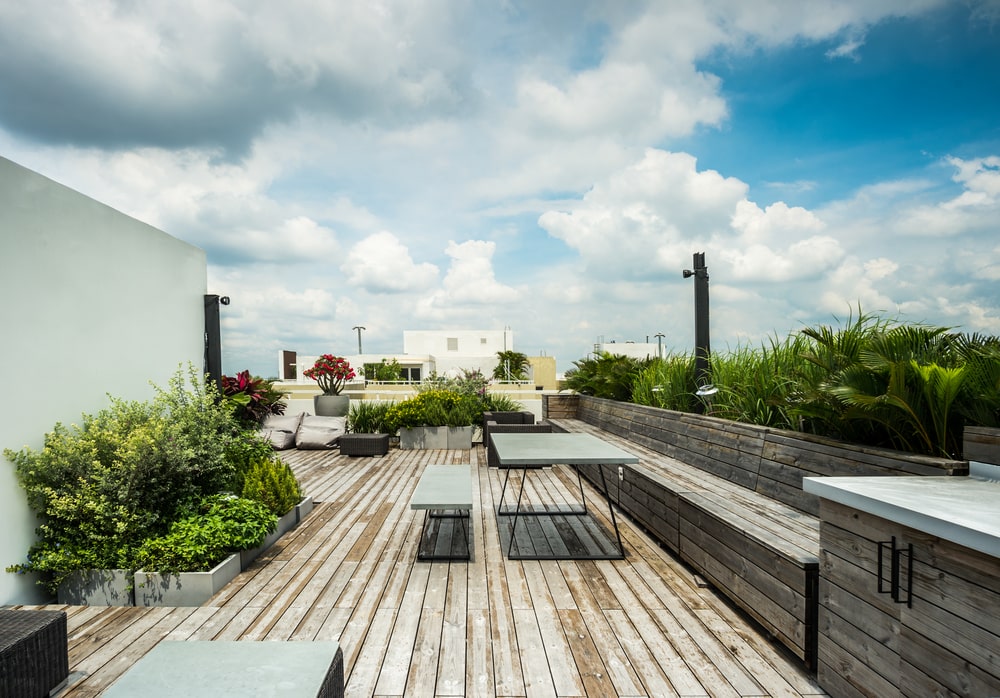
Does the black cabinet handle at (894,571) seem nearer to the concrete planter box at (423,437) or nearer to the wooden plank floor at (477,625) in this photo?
the wooden plank floor at (477,625)

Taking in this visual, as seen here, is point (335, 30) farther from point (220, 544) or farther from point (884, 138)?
point (884, 138)

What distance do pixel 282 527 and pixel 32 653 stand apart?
2.46m

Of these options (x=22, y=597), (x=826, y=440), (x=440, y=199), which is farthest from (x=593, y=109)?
(x=22, y=597)

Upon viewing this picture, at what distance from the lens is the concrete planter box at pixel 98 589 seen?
3.14m

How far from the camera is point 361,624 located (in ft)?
9.14

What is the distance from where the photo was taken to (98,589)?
10.4 ft

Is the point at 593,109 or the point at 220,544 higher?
the point at 593,109

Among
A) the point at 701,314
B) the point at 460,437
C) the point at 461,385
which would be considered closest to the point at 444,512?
the point at 701,314

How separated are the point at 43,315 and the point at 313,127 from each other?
5454 mm

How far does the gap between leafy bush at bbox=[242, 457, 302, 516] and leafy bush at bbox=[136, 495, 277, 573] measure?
0.89 ft

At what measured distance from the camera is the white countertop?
1.43m

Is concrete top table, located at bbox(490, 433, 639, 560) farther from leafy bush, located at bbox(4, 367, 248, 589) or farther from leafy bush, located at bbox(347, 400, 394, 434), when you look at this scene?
leafy bush, located at bbox(347, 400, 394, 434)

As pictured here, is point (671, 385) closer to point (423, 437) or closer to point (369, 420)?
point (423, 437)

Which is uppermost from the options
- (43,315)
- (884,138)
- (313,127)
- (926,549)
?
(313,127)
